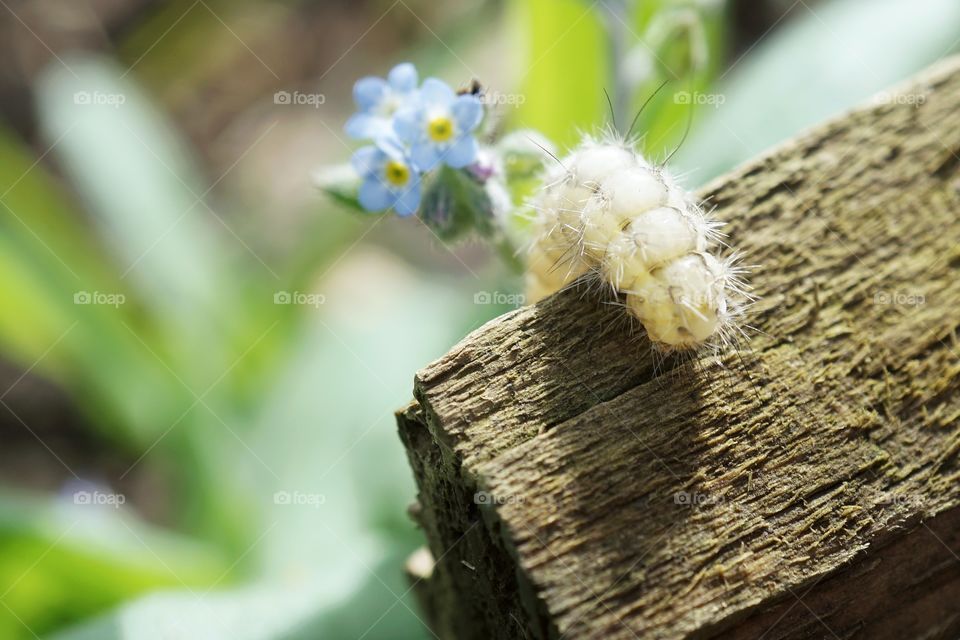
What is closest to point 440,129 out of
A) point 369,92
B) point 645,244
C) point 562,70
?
point 369,92

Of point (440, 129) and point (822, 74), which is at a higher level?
point (822, 74)

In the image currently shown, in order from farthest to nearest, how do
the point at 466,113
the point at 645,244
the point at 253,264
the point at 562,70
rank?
the point at 253,264
the point at 562,70
the point at 466,113
the point at 645,244

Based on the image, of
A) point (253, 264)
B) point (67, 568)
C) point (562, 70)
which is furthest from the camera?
point (253, 264)

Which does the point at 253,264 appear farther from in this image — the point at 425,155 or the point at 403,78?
the point at 425,155

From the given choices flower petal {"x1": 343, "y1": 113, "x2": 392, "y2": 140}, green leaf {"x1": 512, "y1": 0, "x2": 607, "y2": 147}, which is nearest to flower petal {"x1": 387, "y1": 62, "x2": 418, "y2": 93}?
flower petal {"x1": 343, "y1": 113, "x2": 392, "y2": 140}

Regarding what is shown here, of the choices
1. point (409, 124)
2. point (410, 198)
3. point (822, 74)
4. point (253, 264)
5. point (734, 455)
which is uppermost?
point (253, 264)

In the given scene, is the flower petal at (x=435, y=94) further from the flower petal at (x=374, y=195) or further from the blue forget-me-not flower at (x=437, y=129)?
the flower petal at (x=374, y=195)
